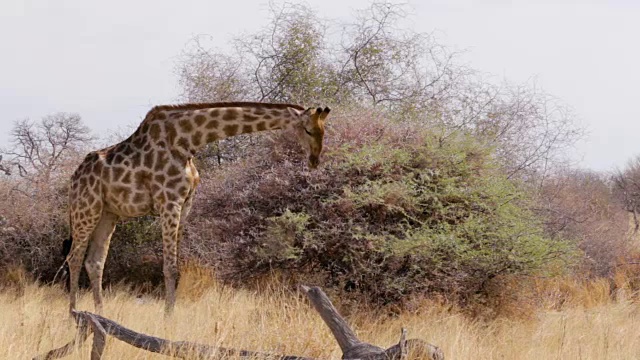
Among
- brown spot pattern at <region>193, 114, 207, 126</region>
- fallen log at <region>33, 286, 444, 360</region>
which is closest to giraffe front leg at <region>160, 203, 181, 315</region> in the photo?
brown spot pattern at <region>193, 114, 207, 126</region>

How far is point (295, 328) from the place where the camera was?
22.9 ft

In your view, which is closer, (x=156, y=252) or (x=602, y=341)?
(x=602, y=341)

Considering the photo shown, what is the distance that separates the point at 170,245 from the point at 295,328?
2035mm

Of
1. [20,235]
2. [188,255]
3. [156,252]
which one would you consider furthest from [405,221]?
[20,235]

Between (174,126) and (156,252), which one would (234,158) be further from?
(174,126)

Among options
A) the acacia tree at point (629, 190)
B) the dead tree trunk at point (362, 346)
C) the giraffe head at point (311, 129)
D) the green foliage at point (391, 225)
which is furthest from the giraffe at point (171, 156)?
the acacia tree at point (629, 190)

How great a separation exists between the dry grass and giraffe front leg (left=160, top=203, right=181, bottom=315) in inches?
8.1

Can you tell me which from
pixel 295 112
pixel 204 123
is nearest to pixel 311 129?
pixel 295 112

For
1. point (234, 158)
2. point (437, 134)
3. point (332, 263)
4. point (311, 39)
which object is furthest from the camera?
point (311, 39)

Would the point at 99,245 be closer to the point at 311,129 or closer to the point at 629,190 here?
the point at 311,129

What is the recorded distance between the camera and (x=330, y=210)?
8.88m

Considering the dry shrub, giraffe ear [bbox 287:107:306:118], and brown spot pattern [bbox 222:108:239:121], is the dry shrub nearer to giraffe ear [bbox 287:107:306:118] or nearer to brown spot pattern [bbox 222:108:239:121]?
giraffe ear [bbox 287:107:306:118]

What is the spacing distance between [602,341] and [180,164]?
4.41 metres

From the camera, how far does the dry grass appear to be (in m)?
6.75
